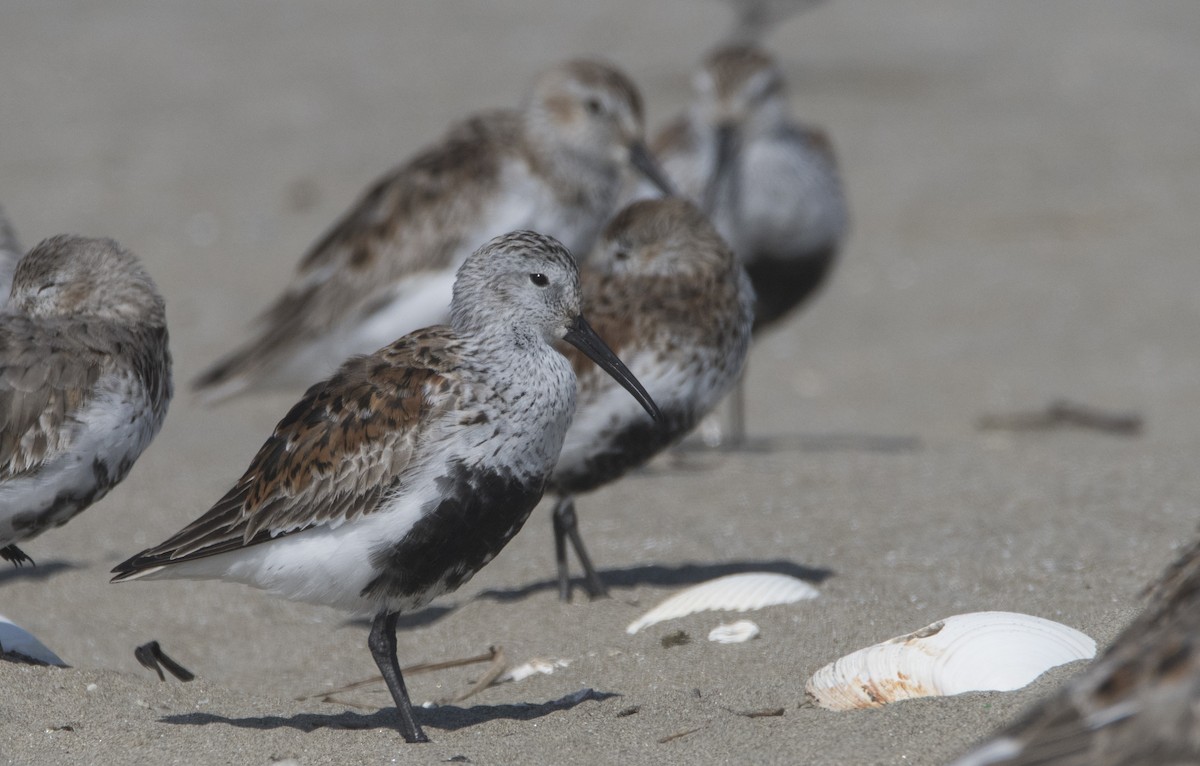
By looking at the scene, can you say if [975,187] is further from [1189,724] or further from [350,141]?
[1189,724]

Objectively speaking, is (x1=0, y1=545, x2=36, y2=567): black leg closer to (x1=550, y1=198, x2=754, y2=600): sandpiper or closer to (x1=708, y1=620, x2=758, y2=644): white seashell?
(x1=550, y1=198, x2=754, y2=600): sandpiper

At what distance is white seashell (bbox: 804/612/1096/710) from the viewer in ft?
14.0

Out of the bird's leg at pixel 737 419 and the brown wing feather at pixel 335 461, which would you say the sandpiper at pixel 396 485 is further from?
the bird's leg at pixel 737 419

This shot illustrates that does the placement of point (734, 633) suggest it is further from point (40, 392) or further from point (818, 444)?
point (818, 444)

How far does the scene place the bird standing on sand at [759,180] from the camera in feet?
31.5

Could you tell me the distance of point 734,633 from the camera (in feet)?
16.8

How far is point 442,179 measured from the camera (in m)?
7.72

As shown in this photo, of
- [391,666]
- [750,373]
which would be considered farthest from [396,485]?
[750,373]

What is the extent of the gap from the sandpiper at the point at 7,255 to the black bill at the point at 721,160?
14.2ft

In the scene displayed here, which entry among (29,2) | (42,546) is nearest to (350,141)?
(29,2)

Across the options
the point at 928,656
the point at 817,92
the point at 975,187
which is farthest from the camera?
the point at 817,92

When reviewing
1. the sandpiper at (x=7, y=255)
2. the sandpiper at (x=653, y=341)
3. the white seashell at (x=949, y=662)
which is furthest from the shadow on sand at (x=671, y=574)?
the sandpiper at (x=7, y=255)

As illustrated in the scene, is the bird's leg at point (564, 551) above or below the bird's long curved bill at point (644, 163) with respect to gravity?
below

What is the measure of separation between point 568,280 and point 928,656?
1.42 m
